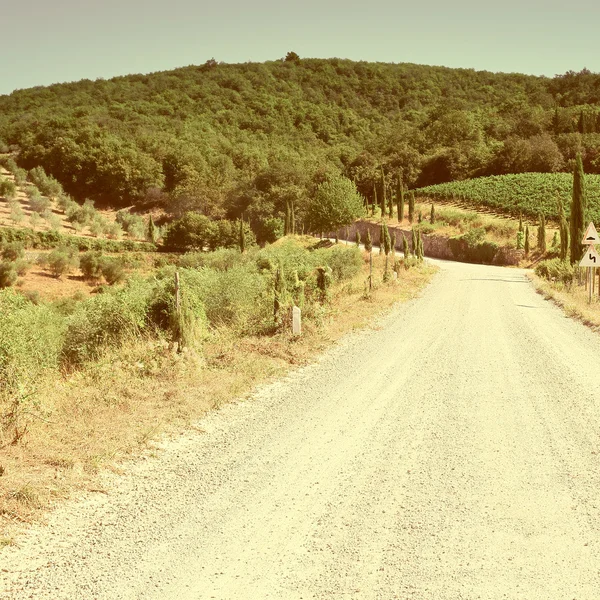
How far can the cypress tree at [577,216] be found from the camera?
3450cm

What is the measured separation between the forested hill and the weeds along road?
7465 cm

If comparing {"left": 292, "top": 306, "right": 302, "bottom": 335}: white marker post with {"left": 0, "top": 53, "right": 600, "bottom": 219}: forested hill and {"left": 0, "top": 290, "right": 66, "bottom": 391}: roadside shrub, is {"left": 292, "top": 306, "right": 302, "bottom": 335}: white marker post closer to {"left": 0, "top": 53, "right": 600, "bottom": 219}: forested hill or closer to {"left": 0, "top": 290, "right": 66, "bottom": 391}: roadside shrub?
{"left": 0, "top": 290, "right": 66, "bottom": 391}: roadside shrub

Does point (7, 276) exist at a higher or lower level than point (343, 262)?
lower

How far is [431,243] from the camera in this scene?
63469 millimetres

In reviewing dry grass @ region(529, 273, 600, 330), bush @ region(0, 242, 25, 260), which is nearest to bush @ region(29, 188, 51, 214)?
bush @ region(0, 242, 25, 260)

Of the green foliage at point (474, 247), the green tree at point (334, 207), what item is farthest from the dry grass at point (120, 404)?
the green tree at point (334, 207)

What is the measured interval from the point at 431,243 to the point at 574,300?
3955cm

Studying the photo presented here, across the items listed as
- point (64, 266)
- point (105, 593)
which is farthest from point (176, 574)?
point (64, 266)

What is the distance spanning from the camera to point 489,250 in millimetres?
56031

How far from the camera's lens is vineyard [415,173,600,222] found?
65000 mm

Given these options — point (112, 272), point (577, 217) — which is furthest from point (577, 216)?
point (112, 272)

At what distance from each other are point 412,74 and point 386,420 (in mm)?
172455

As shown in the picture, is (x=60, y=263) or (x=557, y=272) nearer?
(x=557, y=272)

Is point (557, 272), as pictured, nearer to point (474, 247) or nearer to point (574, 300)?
point (574, 300)
